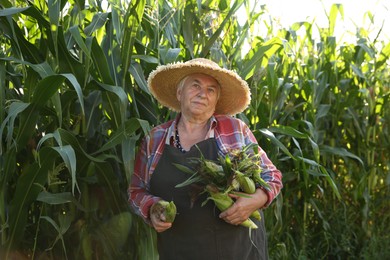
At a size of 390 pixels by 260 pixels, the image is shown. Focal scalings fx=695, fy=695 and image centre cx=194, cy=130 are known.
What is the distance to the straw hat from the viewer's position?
2.69 metres

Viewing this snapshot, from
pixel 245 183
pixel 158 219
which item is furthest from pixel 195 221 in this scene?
pixel 245 183

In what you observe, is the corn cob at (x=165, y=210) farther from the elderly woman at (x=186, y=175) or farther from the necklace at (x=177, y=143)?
the necklace at (x=177, y=143)

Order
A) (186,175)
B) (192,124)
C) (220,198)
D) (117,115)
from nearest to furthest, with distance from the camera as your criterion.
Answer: (220,198) < (186,175) < (192,124) < (117,115)

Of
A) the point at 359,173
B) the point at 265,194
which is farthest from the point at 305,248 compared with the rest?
the point at 265,194

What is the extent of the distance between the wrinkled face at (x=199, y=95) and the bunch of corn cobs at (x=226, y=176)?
0.21m

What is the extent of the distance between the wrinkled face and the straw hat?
29mm

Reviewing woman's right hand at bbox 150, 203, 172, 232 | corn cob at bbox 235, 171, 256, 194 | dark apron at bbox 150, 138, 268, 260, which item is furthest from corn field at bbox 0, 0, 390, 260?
corn cob at bbox 235, 171, 256, 194

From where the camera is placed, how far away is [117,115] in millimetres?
3031

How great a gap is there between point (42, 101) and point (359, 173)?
2822mm

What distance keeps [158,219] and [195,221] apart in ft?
0.52

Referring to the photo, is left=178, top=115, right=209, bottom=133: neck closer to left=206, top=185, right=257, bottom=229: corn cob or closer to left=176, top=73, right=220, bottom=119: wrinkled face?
left=176, top=73, right=220, bottom=119: wrinkled face

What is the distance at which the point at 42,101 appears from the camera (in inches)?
109

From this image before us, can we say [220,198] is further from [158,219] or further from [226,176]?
[158,219]

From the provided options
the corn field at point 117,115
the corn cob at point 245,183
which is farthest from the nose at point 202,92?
the corn cob at point 245,183
